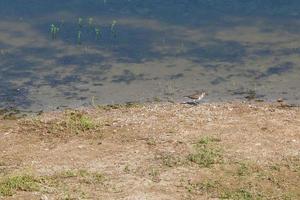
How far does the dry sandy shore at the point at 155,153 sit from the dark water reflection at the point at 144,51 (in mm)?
1583

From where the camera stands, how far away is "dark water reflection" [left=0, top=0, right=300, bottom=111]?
63.6 feet

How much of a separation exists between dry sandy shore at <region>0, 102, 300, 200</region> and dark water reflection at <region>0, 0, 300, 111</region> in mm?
1583

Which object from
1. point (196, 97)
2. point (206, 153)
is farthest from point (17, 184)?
point (196, 97)

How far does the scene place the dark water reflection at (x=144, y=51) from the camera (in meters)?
19.4

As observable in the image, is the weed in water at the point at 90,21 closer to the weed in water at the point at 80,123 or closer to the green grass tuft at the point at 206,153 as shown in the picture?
the weed in water at the point at 80,123

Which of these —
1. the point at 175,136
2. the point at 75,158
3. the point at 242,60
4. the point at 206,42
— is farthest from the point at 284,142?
the point at 206,42

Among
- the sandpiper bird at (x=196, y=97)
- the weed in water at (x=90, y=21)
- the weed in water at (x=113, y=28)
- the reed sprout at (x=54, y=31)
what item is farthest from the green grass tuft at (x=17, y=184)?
the weed in water at (x=90, y=21)

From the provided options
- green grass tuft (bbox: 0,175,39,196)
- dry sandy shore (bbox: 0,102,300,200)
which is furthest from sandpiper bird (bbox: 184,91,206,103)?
green grass tuft (bbox: 0,175,39,196)

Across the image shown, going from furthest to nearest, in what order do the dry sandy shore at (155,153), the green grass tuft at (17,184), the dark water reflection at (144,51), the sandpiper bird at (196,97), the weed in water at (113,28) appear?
the weed in water at (113,28) < the dark water reflection at (144,51) < the sandpiper bird at (196,97) < the dry sandy shore at (155,153) < the green grass tuft at (17,184)

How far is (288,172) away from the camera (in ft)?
45.4

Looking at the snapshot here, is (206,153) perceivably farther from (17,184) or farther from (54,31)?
(54,31)

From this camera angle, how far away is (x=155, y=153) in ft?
48.6

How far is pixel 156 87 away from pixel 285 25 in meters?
6.94

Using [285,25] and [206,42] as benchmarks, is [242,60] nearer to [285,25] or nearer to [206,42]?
[206,42]
